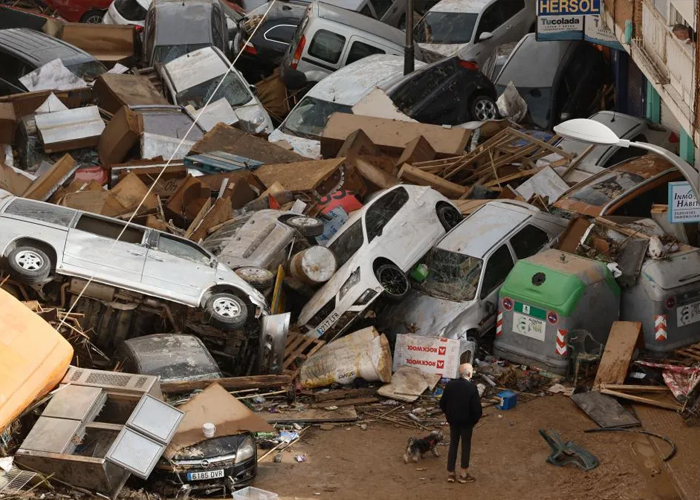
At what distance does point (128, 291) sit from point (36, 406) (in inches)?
94.5

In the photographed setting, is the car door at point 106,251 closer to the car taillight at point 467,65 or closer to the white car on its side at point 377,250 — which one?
the white car on its side at point 377,250

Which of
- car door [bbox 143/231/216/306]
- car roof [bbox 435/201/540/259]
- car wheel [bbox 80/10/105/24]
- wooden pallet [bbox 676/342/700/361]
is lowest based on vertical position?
car wheel [bbox 80/10/105/24]

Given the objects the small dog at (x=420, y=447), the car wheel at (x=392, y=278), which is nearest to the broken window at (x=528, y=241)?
the car wheel at (x=392, y=278)

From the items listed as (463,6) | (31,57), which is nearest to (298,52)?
(463,6)

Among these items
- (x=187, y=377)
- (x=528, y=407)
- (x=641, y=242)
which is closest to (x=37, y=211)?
(x=187, y=377)

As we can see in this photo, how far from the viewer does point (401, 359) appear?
1457 centimetres

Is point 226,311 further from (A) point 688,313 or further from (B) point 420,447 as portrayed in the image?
(A) point 688,313

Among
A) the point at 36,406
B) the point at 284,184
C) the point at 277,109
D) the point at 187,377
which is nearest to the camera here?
the point at 36,406

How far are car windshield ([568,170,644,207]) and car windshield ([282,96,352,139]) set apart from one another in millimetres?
5647

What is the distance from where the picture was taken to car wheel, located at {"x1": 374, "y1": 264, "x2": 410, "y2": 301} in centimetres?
1530

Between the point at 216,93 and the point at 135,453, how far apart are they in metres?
13.1

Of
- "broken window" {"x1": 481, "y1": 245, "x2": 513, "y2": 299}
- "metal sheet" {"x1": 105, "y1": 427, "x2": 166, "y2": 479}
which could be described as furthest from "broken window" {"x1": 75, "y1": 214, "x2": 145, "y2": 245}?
"broken window" {"x1": 481, "y1": 245, "x2": 513, "y2": 299}

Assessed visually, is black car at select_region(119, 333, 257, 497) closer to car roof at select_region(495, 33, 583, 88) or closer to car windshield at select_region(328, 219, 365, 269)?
car windshield at select_region(328, 219, 365, 269)

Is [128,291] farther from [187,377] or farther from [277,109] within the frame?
[277,109]
